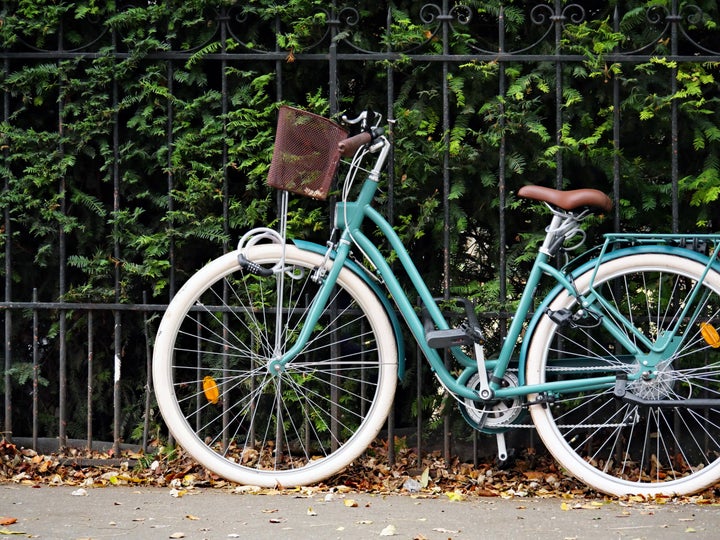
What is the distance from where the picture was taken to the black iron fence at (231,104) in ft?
16.2

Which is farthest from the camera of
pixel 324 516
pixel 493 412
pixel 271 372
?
pixel 271 372

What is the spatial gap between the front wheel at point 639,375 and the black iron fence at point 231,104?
1.23ft

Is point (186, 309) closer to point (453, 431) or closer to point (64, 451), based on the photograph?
point (64, 451)

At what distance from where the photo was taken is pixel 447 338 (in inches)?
184

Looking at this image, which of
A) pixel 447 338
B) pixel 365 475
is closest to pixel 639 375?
pixel 447 338

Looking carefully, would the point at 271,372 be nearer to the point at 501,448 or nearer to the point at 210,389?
the point at 210,389

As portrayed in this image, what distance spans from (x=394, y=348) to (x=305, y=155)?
1.00 meters

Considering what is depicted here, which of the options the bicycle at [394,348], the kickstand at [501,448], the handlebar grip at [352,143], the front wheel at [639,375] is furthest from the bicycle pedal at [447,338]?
the handlebar grip at [352,143]

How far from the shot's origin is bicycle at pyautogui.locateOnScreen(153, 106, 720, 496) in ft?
15.3

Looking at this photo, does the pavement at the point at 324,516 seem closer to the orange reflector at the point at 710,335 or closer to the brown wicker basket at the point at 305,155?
the orange reflector at the point at 710,335

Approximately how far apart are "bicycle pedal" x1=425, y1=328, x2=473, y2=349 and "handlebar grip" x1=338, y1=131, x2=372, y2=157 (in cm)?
91

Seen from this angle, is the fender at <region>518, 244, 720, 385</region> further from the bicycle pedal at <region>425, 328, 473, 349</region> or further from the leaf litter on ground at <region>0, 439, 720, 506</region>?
the leaf litter on ground at <region>0, 439, 720, 506</region>

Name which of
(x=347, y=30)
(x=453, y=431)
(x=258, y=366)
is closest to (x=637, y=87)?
(x=347, y=30)

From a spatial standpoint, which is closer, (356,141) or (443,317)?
A: (356,141)
